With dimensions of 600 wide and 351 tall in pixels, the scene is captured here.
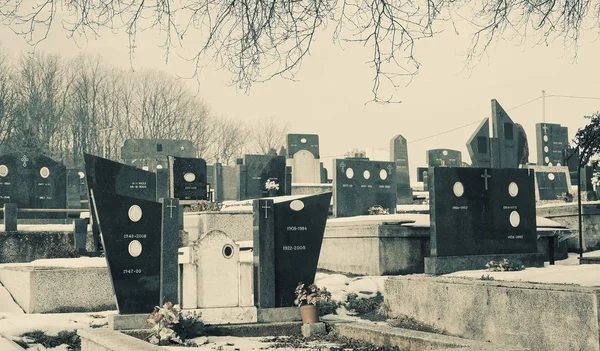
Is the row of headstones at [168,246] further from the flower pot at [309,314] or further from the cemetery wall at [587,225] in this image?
the cemetery wall at [587,225]

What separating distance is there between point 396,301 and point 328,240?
516cm

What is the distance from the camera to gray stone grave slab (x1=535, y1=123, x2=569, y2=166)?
38.3m

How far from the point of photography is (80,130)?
49.4 metres

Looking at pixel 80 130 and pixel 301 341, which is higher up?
pixel 80 130

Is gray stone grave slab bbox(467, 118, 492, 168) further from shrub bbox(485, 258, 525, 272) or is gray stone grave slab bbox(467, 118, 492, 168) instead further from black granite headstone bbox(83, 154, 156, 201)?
black granite headstone bbox(83, 154, 156, 201)

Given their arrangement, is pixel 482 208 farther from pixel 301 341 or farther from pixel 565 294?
pixel 565 294

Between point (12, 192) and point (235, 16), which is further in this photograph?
point (12, 192)

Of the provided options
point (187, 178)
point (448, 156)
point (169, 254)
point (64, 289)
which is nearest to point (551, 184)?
point (448, 156)

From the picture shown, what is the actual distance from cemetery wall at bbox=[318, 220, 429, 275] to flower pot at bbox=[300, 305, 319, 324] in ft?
11.5

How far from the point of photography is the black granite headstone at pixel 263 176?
2317 centimetres

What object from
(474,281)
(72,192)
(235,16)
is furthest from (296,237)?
(72,192)

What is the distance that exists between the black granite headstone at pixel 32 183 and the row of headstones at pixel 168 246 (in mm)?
10922

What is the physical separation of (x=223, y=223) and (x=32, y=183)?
6144 millimetres

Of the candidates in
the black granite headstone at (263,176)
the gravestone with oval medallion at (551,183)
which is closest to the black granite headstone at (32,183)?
the black granite headstone at (263,176)
